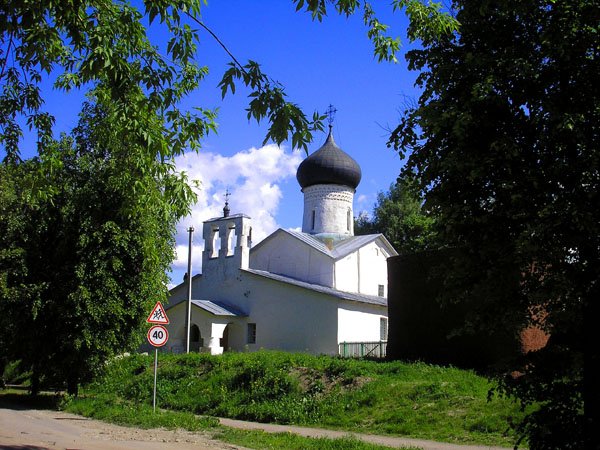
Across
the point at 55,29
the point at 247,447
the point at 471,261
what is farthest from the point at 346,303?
the point at 55,29

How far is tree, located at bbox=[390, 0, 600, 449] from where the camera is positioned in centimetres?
671

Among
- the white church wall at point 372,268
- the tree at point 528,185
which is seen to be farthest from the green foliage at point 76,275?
the white church wall at point 372,268

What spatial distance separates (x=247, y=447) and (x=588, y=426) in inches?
243

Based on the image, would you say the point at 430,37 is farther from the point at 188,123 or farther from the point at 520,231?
the point at 188,123

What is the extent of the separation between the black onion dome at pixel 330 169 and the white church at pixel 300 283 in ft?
0.20

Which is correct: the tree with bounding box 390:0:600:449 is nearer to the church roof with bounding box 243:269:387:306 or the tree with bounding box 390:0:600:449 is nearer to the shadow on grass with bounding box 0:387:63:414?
the shadow on grass with bounding box 0:387:63:414

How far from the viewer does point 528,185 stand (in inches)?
277

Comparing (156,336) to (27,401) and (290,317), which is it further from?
(290,317)

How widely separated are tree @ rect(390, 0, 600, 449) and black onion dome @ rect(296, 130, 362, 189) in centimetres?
2876

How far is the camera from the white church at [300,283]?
30547 millimetres

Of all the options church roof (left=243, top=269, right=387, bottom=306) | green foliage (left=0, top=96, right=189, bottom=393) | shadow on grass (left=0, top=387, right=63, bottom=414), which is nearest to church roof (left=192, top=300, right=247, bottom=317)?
church roof (left=243, top=269, right=387, bottom=306)

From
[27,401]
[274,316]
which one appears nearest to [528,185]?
[27,401]

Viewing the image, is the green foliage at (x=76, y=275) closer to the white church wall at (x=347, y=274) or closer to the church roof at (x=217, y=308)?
the church roof at (x=217, y=308)

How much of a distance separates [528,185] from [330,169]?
1184 inches
